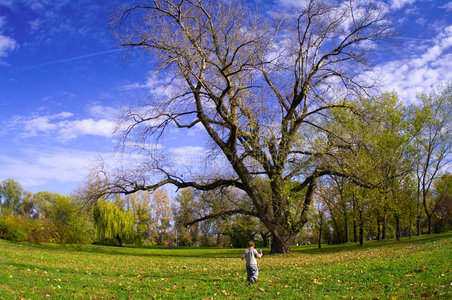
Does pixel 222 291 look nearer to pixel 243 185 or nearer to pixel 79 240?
pixel 243 185

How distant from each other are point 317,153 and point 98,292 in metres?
15.0

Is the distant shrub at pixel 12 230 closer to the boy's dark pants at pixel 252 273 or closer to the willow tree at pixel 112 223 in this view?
the willow tree at pixel 112 223

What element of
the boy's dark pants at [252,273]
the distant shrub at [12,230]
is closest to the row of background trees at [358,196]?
the distant shrub at [12,230]

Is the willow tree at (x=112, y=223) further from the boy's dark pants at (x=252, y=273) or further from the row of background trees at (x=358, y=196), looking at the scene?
the boy's dark pants at (x=252, y=273)

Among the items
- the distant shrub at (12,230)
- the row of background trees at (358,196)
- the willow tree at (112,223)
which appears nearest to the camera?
the row of background trees at (358,196)

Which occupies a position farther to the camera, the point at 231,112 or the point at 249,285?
the point at 231,112

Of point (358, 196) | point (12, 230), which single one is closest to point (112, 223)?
point (12, 230)

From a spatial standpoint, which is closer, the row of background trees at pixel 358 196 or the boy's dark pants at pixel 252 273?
the boy's dark pants at pixel 252 273

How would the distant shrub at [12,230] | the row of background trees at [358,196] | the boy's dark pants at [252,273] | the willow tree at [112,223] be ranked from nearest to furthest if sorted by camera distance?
1. the boy's dark pants at [252,273]
2. the row of background trees at [358,196]
3. the distant shrub at [12,230]
4. the willow tree at [112,223]

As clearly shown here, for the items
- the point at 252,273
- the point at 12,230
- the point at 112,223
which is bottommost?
the point at 112,223

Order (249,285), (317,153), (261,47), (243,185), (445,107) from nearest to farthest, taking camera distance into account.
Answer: (249,285)
(261,47)
(317,153)
(243,185)
(445,107)

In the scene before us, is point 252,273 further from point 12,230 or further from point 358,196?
point 12,230

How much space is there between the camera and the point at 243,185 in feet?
72.2

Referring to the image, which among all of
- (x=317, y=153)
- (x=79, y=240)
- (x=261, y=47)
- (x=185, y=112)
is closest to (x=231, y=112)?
(x=185, y=112)
